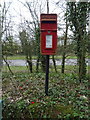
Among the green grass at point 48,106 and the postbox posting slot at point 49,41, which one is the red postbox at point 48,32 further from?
the green grass at point 48,106

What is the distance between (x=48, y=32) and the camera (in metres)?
2.23

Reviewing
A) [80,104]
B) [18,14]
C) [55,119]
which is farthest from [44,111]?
[18,14]

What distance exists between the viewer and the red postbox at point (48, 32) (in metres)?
2.16

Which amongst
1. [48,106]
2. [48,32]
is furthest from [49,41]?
[48,106]

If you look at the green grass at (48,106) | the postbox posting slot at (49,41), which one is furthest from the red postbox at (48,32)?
the green grass at (48,106)

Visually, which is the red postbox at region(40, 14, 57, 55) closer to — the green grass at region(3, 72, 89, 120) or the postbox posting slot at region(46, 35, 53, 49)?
the postbox posting slot at region(46, 35, 53, 49)

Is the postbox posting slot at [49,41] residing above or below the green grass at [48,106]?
above

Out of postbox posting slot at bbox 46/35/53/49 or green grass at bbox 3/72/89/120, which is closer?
green grass at bbox 3/72/89/120

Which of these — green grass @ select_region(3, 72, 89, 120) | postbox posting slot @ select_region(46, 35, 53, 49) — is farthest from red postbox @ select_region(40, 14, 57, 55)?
green grass @ select_region(3, 72, 89, 120)

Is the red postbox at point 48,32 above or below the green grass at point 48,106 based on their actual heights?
above

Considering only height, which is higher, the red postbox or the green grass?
the red postbox

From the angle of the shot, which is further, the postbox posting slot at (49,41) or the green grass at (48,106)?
the postbox posting slot at (49,41)

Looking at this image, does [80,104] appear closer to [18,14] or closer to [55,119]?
[55,119]

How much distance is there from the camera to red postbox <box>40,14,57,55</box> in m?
2.16
